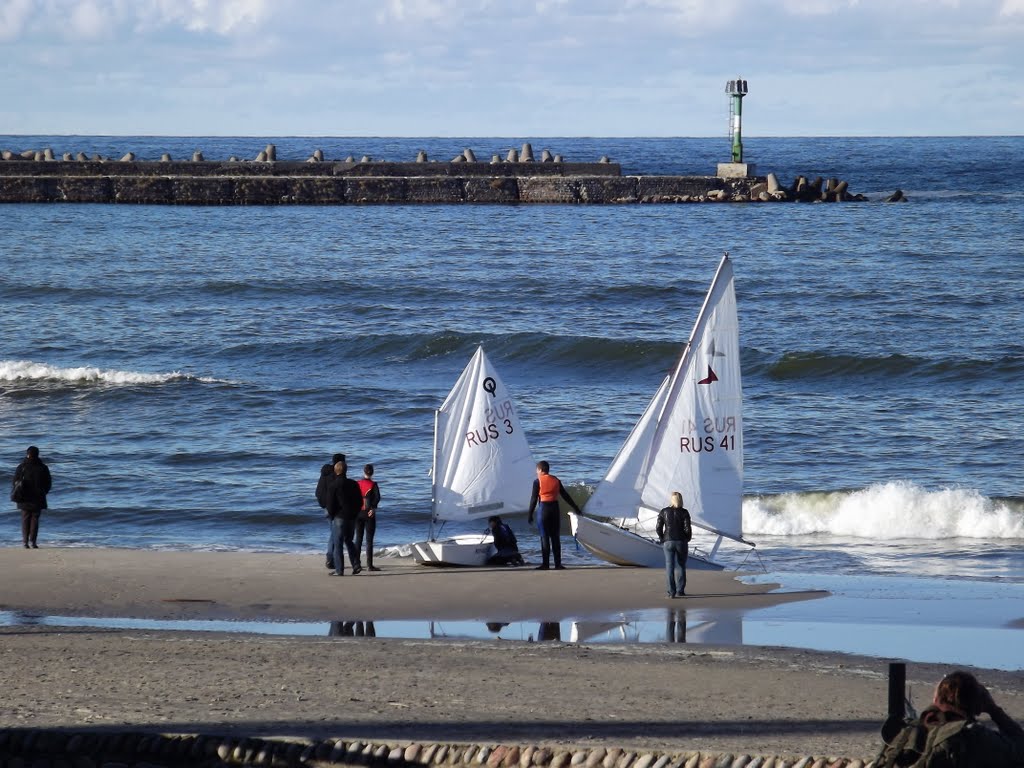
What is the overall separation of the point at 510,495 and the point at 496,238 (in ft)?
142

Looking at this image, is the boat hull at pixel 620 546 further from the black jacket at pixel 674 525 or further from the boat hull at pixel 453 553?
the black jacket at pixel 674 525

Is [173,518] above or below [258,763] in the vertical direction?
below

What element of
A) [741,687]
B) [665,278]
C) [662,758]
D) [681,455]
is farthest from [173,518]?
[665,278]

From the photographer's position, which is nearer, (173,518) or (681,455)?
(681,455)

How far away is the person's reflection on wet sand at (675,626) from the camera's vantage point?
12.7 meters

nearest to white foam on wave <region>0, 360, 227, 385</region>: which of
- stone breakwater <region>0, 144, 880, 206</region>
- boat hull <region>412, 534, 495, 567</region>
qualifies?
boat hull <region>412, 534, 495, 567</region>

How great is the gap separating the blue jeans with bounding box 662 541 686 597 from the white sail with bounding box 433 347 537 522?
3526mm

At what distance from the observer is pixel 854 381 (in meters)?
30.6

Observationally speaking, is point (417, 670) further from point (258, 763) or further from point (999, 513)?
point (999, 513)

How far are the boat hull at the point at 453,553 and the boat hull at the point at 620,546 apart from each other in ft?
3.76

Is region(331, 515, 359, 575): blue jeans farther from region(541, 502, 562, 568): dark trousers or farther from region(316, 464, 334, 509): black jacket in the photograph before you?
region(541, 502, 562, 568): dark trousers

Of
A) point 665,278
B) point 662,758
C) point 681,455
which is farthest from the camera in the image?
point 665,278

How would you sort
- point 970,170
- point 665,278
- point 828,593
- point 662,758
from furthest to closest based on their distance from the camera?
point 970,170, point 665,278, point 828,593, point 662,758

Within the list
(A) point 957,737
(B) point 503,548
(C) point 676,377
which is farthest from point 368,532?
(A) point 957,737
